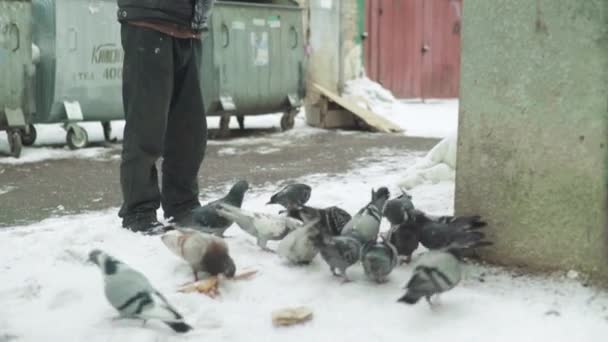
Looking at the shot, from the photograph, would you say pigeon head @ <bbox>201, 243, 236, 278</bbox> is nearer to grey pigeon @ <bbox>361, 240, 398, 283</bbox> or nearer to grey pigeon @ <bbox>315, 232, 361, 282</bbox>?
grey pigeon @ <bbox>315, 232, 361, 282</bbox>

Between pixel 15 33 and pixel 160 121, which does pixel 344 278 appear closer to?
pixel 160 121

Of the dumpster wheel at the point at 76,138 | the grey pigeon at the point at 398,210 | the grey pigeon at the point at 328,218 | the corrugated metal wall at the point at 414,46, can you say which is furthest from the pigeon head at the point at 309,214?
the corrugated metal wall at the point at 414,46

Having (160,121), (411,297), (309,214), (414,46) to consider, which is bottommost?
(411,297)

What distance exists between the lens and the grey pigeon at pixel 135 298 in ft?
8.84

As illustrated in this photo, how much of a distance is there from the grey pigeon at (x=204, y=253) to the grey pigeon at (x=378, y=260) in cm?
56

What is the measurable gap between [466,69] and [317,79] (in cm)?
829

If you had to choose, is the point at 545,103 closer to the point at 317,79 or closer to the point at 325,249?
the point at 325,249

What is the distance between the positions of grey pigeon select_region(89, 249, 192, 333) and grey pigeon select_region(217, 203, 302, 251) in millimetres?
886

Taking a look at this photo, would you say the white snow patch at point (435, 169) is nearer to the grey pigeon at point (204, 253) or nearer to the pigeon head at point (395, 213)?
the pigeon head at point (395, 213)

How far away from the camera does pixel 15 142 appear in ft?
25.2

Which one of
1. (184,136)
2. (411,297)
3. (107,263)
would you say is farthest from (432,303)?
(184,136)

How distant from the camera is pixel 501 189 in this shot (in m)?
3.30

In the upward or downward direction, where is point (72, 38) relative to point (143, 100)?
upward

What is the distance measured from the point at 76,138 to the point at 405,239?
18.6ft
